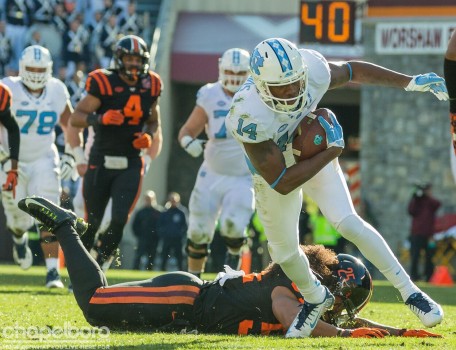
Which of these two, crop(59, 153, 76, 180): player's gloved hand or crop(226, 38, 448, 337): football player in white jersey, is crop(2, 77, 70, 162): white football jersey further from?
crop(226, 38, 448, 337): football player in white jersey

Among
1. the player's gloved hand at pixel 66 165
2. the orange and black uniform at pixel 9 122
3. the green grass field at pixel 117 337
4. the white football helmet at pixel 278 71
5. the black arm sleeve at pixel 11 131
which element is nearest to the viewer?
the green grass field at pixel 117 337

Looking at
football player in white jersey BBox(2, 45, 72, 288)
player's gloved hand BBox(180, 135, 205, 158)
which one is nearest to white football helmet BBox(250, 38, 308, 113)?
player's gloved hand BBox(180, 135, 205, 158)

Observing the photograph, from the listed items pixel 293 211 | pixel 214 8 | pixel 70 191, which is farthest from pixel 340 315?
pixel 214 8

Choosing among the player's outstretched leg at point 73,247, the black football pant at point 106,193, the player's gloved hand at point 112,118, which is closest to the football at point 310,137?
the player's outstretched leg at point 73,247

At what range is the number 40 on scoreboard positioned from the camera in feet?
52.0

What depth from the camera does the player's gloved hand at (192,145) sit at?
31.2ft

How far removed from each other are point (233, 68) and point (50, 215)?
11.8 ft

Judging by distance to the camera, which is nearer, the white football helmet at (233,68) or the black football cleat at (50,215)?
the black football cleat at (50,215)

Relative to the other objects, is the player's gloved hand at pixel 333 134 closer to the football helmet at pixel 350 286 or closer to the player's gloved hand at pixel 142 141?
the football helmet at pixel 350 286

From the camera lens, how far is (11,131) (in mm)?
9727

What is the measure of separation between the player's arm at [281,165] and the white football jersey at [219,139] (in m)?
3.90

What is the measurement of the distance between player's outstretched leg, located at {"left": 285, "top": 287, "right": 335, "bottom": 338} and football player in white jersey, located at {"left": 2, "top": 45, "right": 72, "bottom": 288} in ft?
15.4

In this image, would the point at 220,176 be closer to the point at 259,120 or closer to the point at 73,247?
the point at 73,247

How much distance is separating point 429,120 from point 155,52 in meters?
4.63
